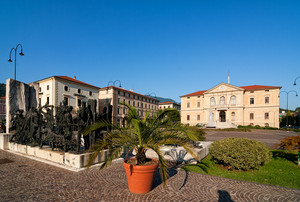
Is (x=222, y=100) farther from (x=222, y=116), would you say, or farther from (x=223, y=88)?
(x=222, y=116)

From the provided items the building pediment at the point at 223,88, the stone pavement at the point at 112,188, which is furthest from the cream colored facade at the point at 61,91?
the building pediment at the point at 223,88

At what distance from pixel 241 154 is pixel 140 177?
426 centimetres

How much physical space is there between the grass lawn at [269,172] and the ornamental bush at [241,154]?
0.99ft

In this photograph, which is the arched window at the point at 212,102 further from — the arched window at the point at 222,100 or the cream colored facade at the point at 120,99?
the cream colored facade at the point at 120,99

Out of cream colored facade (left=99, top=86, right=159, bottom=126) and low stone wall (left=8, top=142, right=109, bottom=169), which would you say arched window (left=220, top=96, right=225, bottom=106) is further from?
low stone wall (left=8, top=142, right=109, bottom=169)

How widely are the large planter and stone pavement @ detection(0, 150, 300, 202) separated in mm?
157

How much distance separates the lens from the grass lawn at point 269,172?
502 cm

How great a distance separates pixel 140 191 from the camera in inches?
156

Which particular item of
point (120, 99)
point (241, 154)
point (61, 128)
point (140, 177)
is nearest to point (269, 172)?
point (241, 154)

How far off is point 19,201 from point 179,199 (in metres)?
3.67

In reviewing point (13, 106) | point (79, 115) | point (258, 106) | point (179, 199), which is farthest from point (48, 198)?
point (258, 106)

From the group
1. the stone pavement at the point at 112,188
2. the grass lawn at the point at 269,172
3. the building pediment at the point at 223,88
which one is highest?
the building pediment at the point at 223,88

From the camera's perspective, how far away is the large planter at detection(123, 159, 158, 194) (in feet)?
12.6

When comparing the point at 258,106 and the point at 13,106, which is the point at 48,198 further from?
the point at 258,106
